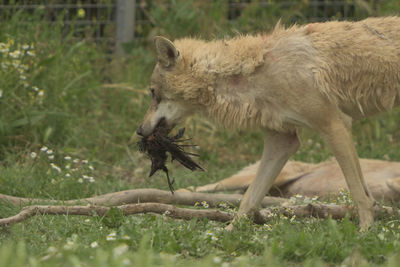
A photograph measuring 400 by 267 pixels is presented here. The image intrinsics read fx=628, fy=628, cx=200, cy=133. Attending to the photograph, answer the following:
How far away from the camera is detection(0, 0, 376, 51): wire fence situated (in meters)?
9.40

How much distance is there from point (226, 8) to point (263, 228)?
587 centimetres

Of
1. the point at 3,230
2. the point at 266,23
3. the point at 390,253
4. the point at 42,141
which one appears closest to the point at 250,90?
the point at 390,253

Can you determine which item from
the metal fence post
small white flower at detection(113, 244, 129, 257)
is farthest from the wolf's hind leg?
the metal fence post

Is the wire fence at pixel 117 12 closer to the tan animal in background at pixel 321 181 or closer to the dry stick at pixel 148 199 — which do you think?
the tan animal in background at pixel 321 181

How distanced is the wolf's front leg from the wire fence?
4620 mm

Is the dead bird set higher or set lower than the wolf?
lower

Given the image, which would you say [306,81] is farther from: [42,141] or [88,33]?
[88,33]

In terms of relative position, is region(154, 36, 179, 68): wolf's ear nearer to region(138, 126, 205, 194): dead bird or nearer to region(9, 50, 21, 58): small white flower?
region(138, 126, 205, 194): dead bird

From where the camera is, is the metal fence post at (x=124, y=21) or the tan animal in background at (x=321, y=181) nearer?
the tan animal in background at (x=321, y=181)

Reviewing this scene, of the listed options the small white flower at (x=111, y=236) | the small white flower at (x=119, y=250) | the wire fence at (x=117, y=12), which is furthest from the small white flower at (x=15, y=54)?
the small white flower at (x=119, y=250)

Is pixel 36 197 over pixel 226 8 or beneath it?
beneath

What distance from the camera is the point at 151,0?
9.63m

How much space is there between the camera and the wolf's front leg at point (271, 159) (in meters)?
5.25

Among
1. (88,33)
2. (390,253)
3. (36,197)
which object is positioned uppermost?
(88,33)
